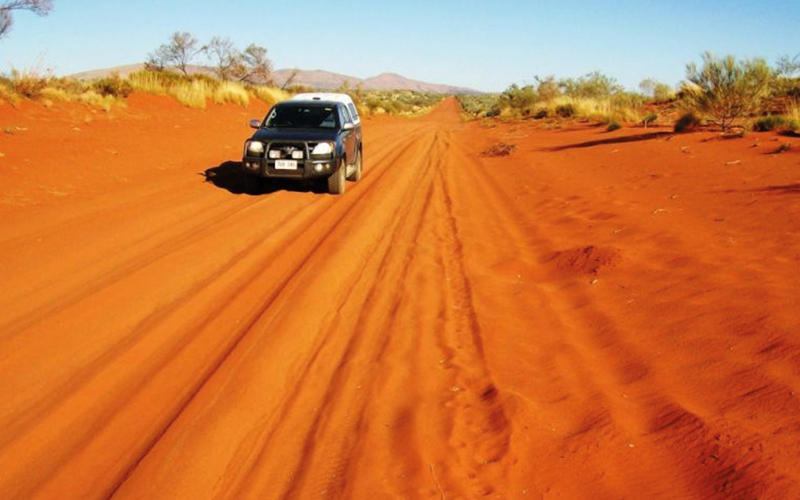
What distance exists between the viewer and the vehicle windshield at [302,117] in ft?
43.1

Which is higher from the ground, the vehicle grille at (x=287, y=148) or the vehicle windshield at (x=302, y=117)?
the vehicle windshield at (x=302, y=117)

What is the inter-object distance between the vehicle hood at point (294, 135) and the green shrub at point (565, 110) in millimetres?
23693

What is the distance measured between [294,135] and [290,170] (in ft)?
2.49

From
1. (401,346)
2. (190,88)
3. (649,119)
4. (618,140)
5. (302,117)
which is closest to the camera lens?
(401,346)

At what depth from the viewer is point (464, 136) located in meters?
30.3

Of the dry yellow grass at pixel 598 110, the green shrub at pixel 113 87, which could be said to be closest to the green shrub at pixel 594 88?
the dry yellow grass at pixel 598 110

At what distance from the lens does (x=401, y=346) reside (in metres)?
5.22

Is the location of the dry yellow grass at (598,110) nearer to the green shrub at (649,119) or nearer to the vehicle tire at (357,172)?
the green shrub at (649,119)

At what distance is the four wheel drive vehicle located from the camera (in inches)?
474

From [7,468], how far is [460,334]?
3419 millimetres

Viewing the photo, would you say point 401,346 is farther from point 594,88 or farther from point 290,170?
point 594,88

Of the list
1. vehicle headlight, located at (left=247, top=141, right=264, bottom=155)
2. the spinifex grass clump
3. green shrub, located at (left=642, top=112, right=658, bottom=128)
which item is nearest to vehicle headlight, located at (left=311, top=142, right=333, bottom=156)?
vehicle headlight, located at (left=247, top=141, right=264, bottom=155)

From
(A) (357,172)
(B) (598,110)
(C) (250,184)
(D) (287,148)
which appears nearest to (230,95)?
(A) (357,172)

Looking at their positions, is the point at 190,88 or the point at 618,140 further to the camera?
the point at 190,88
